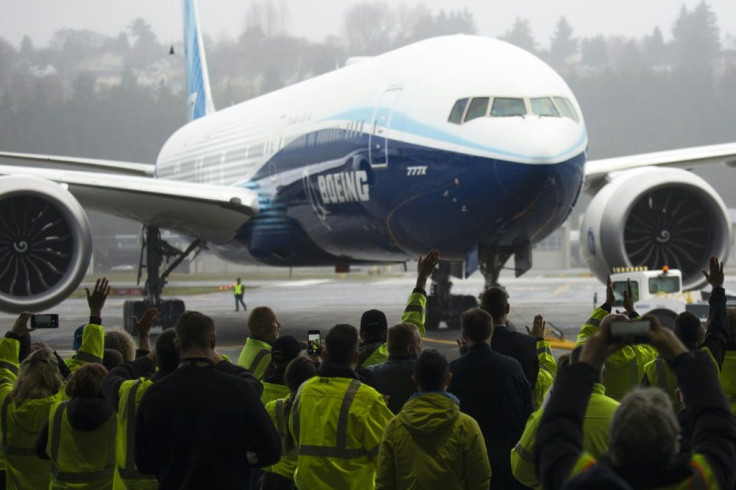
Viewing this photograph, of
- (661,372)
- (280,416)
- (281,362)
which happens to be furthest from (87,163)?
(661,372)

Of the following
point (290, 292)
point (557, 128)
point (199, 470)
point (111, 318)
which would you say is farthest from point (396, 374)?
point (290, 292)

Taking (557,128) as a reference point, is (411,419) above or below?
below

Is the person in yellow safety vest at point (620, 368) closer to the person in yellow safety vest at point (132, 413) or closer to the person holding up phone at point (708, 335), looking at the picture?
the person holding up phone at point (708, 335)

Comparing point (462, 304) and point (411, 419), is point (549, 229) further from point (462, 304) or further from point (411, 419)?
point (411, 419)

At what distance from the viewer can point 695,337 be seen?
592 cm

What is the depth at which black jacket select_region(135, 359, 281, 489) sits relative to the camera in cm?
426

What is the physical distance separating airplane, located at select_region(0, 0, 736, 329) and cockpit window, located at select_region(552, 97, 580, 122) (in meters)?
0.03

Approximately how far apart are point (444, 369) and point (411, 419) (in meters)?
0.23

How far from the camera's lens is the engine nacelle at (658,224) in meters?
15.1

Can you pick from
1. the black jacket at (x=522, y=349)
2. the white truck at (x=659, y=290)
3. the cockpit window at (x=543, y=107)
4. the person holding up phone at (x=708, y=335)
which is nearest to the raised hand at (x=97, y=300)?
the black jacket at (x=522, y=349)

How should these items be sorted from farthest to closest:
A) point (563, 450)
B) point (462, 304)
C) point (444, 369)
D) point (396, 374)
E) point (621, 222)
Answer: point (462, 304), point (621, 222), point (396, 374), point (444, 369), point (563, 450)

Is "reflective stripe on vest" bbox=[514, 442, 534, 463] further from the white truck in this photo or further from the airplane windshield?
the airplane windshield

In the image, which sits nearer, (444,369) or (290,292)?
(444,369)

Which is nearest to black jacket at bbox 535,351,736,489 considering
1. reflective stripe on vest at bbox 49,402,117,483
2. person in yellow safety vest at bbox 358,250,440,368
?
reflective stripe on vest at bbox 49,402,117,483
